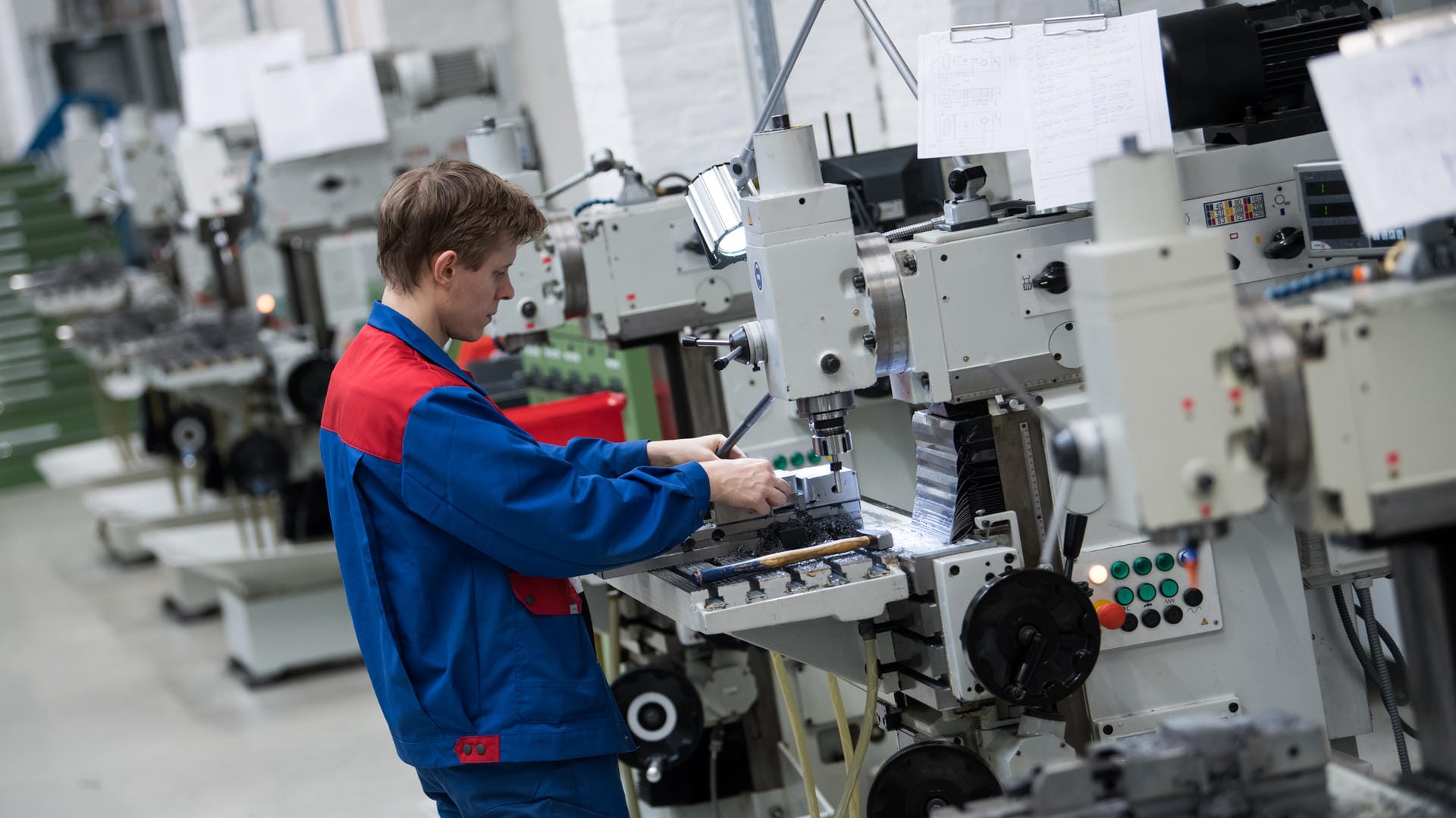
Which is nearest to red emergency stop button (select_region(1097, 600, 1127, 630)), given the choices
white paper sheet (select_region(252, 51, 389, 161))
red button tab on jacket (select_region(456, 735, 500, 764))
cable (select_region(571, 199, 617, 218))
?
red button tab on jacket (select_region(456, 735, 500, 764))

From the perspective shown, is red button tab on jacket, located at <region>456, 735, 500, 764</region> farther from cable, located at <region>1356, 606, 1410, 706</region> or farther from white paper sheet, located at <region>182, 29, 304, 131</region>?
white paper sheet, located at <region>182, 29, 304, 131</region>

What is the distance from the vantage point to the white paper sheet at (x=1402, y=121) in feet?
4.70

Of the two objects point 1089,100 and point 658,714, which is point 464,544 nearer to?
point 1089,100

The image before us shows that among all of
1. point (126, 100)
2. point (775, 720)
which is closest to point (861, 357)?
point (775, 720)

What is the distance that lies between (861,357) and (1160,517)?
0.74m

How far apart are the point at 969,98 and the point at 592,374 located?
1.68m

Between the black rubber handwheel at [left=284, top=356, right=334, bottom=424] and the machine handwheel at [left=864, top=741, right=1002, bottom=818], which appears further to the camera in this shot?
the black rubber handwheel at [left=284, top=356, right=334, bottom=424]

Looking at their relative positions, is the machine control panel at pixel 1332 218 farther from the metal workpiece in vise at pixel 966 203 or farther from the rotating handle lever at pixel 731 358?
the rotating handle lever at pixel 731 358

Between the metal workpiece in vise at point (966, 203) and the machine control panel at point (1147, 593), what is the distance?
50 centimetres

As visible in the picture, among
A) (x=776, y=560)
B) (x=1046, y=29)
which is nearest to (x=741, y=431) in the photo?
(x=776, y=560)

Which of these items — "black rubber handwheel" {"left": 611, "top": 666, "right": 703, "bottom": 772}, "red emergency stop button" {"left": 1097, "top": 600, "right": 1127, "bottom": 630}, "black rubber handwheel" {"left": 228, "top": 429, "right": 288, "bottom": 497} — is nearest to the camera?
"red emergency stop button" {"left": 1097, "top": 600, "right": 1127, "bottom": 630}

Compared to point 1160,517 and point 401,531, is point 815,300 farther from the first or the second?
point 1160,517

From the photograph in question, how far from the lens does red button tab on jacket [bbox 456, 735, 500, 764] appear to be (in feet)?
6.39

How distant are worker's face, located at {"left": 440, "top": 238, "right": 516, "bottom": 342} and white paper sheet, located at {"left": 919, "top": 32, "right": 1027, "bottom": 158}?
2.01 ft
